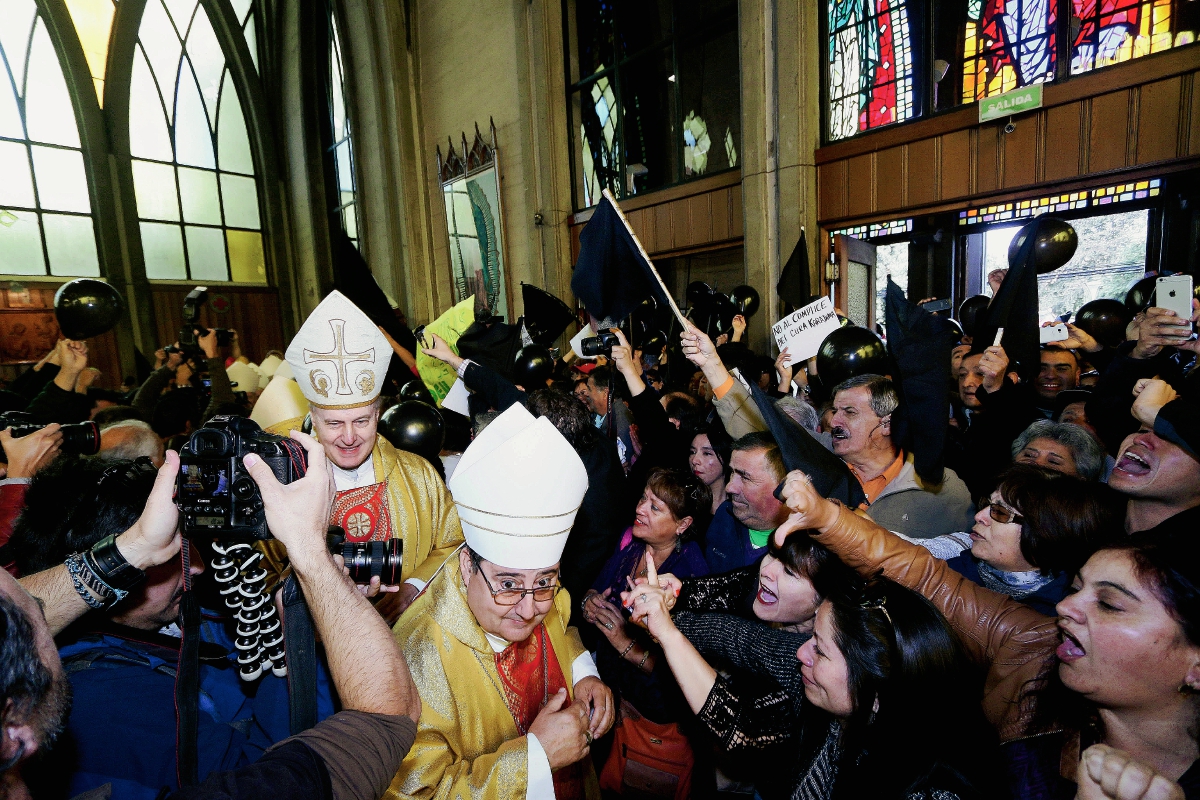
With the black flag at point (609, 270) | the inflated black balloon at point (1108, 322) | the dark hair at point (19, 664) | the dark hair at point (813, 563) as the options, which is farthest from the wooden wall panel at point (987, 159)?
the dark hair at point (19, 664)

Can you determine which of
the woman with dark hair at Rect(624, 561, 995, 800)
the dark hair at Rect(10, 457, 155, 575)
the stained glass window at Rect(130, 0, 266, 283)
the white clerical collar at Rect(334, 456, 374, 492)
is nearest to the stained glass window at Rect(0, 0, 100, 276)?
the stained glass window at Rect(130, 0, 266, 283)

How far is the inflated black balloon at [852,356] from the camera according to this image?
303 cm

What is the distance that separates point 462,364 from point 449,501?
3.50 feet

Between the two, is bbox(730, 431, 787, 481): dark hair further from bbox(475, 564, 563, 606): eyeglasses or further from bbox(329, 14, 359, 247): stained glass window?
bbox(329, 14, 359, 247): stained glass window

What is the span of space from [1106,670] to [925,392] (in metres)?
1.40

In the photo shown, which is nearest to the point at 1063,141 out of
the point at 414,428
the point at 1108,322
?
the point at 1108,322

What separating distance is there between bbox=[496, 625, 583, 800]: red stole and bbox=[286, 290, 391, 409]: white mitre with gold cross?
1.25m

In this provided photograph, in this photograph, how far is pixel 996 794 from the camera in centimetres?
129

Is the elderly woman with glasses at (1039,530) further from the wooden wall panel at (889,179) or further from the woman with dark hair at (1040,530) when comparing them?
the wooden wall panel at (889,179)

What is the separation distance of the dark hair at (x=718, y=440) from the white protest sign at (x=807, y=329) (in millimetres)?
624

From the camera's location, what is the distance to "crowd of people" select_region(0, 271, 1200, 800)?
3.65 feet

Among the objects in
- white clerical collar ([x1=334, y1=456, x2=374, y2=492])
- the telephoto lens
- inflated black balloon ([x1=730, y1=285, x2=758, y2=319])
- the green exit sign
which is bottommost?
white clerical collar ([x1=334, y1=456, x2=374, y2=492])

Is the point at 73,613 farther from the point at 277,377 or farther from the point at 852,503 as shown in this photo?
the point at 852,503

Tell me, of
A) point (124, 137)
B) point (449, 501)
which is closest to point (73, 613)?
point (449, 501)
